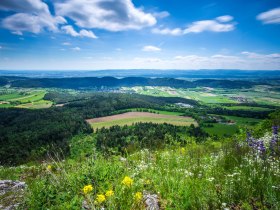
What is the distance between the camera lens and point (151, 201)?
13.2ft

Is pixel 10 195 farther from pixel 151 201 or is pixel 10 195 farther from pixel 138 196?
pixel 138 196

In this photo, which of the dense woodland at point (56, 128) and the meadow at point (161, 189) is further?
the dense woodland at point (56, 128)

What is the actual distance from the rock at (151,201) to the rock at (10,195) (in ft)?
10.00

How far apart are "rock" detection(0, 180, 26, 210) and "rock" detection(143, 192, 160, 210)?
3047 millimetres

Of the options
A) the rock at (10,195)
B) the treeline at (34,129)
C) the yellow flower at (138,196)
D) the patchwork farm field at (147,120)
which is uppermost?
the yellow flower at (138,196)

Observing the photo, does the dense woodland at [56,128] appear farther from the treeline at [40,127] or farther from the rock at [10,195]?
the rock at [10,195]

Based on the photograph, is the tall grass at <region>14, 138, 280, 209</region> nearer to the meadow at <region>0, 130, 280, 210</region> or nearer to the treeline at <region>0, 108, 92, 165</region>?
the meadow at <region>0, 130, 280, 210</region>

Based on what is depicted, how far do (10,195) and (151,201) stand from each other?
163 inches

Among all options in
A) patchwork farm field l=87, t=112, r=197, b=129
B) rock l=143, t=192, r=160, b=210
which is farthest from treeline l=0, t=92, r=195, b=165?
rock l=143, t=192, r=160, b=210

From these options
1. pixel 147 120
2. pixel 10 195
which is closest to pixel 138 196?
pixel 10 195

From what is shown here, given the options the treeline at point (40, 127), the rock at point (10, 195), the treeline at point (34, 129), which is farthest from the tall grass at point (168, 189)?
the treeline at point (34, 129)

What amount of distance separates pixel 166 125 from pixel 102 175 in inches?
3618

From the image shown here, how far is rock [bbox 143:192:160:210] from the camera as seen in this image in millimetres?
3793

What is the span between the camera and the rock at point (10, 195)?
4452 millimetres
